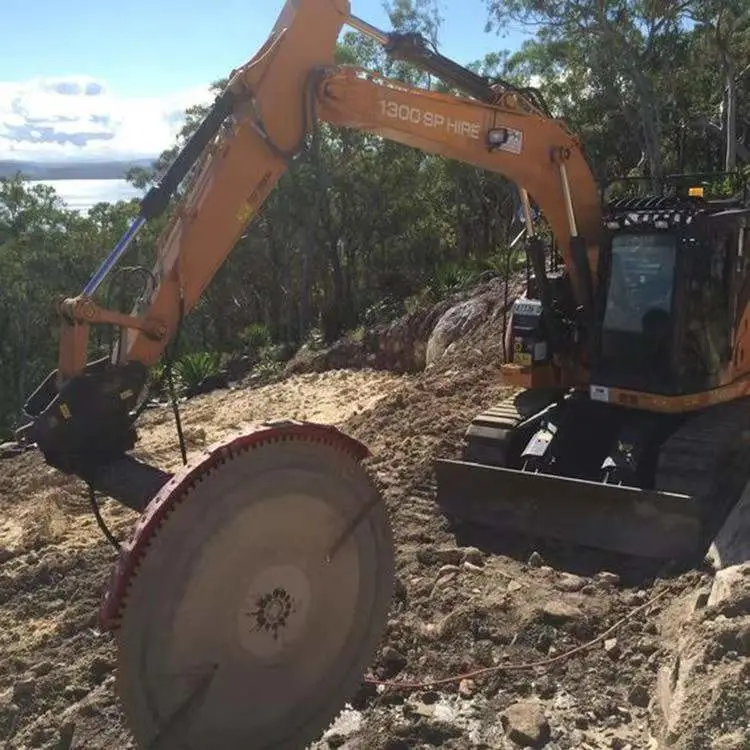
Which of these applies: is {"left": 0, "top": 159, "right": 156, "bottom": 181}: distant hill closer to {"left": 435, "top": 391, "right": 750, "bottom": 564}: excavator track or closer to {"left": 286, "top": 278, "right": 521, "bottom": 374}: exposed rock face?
{"left": 286, "top": 278, "right": 521, "bottom": 374}: exposed rock face

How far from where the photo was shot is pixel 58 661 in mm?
5645

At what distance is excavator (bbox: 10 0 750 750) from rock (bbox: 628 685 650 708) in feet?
4.32

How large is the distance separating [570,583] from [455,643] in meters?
1.17

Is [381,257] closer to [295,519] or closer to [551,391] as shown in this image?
[551,391]

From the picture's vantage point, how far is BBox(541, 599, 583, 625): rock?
5.61 metres

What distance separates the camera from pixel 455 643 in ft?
18.0

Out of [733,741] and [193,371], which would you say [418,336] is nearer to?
[193,371]

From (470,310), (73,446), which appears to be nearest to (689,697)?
(73,446)

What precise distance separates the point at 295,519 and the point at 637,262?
13.4ft

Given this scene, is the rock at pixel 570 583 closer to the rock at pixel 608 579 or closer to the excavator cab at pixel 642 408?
the rock at pixel 608 579

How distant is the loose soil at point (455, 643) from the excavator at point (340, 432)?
0.33 meters

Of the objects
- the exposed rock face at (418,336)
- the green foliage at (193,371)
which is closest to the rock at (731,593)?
the exposed rock face at (418,336)

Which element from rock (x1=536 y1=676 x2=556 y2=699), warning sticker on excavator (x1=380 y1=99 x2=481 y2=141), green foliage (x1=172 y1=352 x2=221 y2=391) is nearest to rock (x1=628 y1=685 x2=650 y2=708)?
rock (x1=536 y1=676 x2=556 y2=699)

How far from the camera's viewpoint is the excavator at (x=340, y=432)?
12.6 feet
